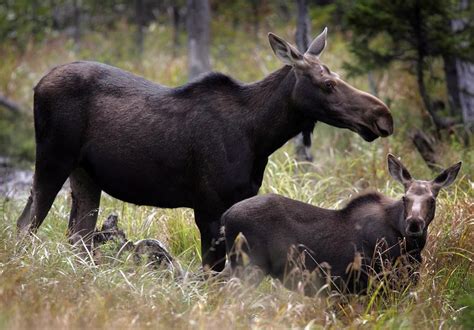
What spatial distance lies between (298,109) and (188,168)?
1.01 m

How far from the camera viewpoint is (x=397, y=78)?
14.9m

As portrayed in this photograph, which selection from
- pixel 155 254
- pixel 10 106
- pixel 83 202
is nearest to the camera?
pixel 155 254

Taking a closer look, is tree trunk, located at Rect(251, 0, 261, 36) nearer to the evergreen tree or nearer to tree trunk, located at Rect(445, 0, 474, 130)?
tree trunk, located at Rect(445, 0, 474, 130)

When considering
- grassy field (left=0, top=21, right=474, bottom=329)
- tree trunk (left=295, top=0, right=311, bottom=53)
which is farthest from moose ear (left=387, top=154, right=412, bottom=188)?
tree trunk (left=295, top=0, right=311, bottom=53)

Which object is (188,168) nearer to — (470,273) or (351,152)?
(470,273)

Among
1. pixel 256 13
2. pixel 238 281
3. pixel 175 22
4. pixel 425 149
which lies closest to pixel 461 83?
pixel 425 149

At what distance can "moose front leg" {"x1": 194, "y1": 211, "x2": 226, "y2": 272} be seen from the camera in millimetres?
7656

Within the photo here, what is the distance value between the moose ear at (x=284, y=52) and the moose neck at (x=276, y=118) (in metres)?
0.12

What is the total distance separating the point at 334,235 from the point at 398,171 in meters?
0.73

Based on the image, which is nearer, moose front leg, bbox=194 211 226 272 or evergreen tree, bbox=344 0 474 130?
moose front leg, bbox=194 211 226 272

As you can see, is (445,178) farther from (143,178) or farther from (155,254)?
(155,254)

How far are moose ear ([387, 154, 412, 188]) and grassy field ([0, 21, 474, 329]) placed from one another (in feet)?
2.60

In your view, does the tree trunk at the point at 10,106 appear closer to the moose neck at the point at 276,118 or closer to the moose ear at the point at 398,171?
the moose neck at the point at 276,118

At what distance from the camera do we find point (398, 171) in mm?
7566
